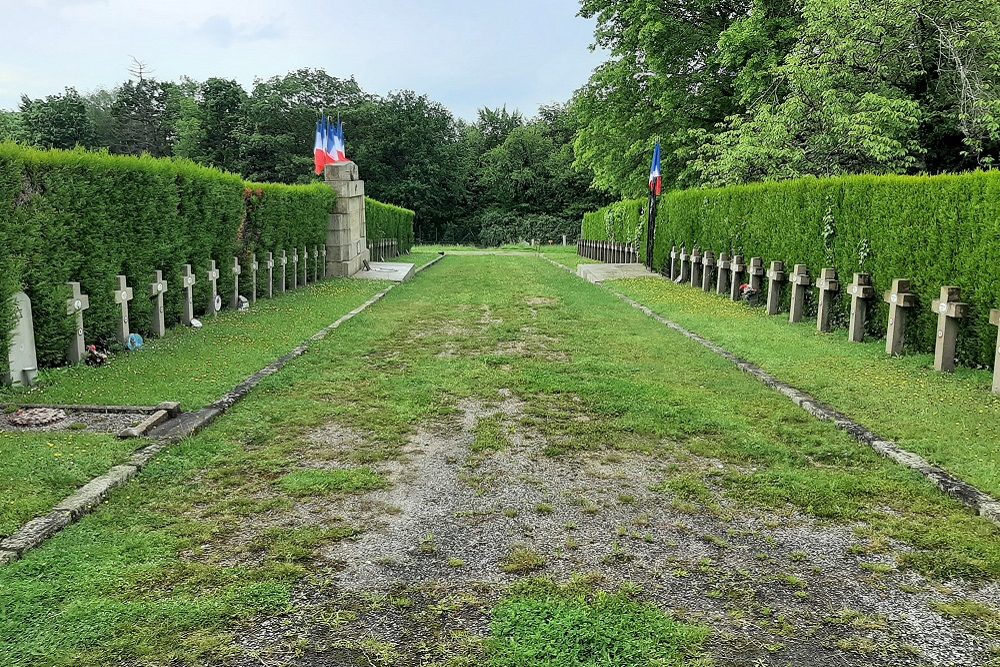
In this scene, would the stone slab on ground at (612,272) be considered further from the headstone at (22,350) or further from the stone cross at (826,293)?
the headstone at (22,350)

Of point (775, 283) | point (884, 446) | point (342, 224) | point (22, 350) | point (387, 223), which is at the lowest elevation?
point (884, 446)

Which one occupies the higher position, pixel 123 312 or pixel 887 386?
pixel 123 312

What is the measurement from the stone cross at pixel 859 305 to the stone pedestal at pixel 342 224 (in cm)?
1358

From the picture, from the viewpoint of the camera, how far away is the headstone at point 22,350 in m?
6.30

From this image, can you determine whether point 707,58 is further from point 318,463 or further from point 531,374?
point 318,463

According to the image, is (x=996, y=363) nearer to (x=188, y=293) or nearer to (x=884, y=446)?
(x=884, y=446)

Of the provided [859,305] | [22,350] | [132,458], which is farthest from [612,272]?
[132,458]

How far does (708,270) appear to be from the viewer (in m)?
16.2

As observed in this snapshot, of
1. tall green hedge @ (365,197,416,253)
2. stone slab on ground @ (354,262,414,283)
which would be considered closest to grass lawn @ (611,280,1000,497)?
stone slab on ground @ (354,262,414,283)

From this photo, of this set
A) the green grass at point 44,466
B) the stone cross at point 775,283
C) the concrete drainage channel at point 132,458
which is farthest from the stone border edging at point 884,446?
the green grass at point 44,466

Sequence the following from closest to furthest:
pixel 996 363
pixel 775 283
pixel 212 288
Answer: pixel 996 363 < pixel 212 288 < pixel 775 283

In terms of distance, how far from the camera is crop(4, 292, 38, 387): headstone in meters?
6.30

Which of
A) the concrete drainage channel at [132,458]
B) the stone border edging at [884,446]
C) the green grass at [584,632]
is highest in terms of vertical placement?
the stone border edging at [884,446]

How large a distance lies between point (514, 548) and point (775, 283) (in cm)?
993
